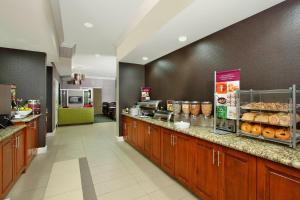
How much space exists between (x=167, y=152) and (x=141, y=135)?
113 centimetres

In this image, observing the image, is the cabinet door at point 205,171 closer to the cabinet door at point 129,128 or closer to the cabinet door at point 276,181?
the cabinet door at point 276,181

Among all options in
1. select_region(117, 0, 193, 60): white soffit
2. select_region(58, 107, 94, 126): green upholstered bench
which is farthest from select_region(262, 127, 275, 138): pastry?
select_region(58, 107, 94, 126): green upholstered bench

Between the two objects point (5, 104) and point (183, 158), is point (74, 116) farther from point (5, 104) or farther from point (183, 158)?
point (183, 158)

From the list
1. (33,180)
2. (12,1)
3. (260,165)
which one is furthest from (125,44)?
(260,165)

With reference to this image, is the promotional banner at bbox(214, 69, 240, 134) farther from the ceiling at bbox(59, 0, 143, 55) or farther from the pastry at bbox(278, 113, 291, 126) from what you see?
the ceiling at bbox(59, 0, 143, 55)

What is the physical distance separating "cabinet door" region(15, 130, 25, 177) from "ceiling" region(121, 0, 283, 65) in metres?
2.74

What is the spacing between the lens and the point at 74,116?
7.61 m

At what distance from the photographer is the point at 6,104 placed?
2.63m

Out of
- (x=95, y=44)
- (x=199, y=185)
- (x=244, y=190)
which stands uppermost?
(x=95, y=44)

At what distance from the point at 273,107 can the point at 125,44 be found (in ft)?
11.1

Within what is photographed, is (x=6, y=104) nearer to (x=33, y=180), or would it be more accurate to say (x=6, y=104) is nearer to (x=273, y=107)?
(x=33, y=180)

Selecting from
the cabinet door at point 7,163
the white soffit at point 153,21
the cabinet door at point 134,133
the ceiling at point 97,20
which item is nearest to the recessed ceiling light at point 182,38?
the white soffit at point 153,21

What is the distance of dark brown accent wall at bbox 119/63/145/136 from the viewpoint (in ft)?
15.8

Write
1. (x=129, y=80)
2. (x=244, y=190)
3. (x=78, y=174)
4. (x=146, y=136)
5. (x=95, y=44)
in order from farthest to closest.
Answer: (x=129, y=80)
(x=95, y=44)
(x=146, y=136)
(x=78, y=174)
(x=244, y=190)
